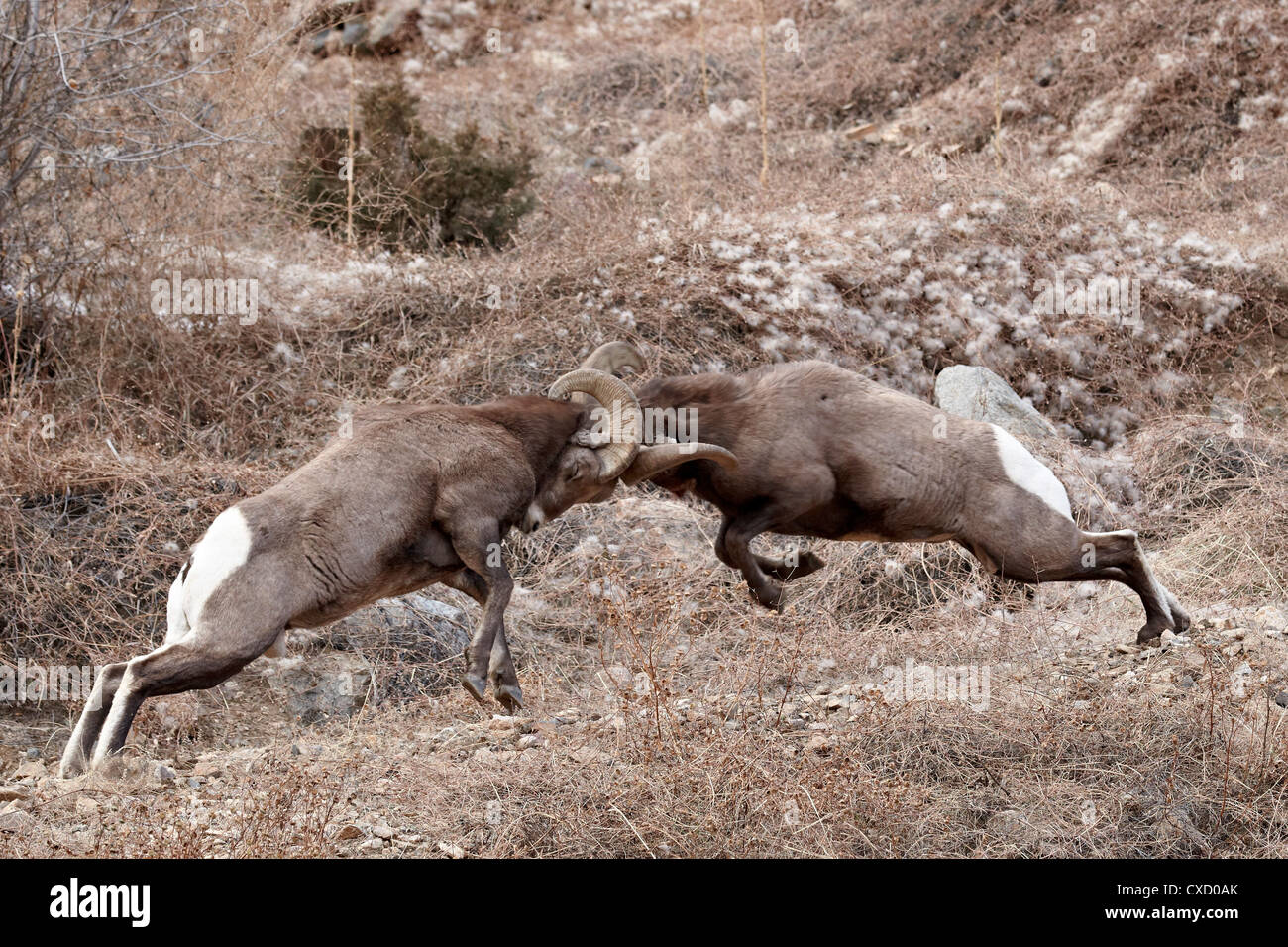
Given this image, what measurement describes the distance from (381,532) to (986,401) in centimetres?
597

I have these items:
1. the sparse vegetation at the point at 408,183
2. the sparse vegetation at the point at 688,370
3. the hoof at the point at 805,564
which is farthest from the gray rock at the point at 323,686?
the sparse vegetation at the point at 408,183

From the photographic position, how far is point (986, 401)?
1067 cm

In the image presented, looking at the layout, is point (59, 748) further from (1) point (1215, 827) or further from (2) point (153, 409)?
(1) point (1215, 827)

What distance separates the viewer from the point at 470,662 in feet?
20.2

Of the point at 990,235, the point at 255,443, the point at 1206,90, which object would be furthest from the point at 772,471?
the point at 1206,90

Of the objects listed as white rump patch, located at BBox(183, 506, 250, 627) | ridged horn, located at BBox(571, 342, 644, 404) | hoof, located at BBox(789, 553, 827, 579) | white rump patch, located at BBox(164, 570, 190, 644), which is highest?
ridged horn, located at BBox(571, 342, 644, 404)

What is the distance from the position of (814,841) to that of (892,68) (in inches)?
675

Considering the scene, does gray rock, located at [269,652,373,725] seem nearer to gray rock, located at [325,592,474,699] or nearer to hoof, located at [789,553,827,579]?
gray rock, located at [325,592,474,699]

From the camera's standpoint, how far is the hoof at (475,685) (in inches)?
238

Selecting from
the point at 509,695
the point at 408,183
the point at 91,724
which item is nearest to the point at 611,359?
the point at 509,695

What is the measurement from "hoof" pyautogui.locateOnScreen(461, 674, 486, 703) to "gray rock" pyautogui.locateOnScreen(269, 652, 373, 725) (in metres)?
2.34

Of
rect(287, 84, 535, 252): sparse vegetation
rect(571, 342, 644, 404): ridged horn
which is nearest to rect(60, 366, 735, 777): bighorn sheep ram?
rect(571, 342, 644, 404): ridged horn

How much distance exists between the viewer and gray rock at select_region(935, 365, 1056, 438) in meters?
10.6

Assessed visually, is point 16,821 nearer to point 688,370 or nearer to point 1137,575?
point 1137,575
